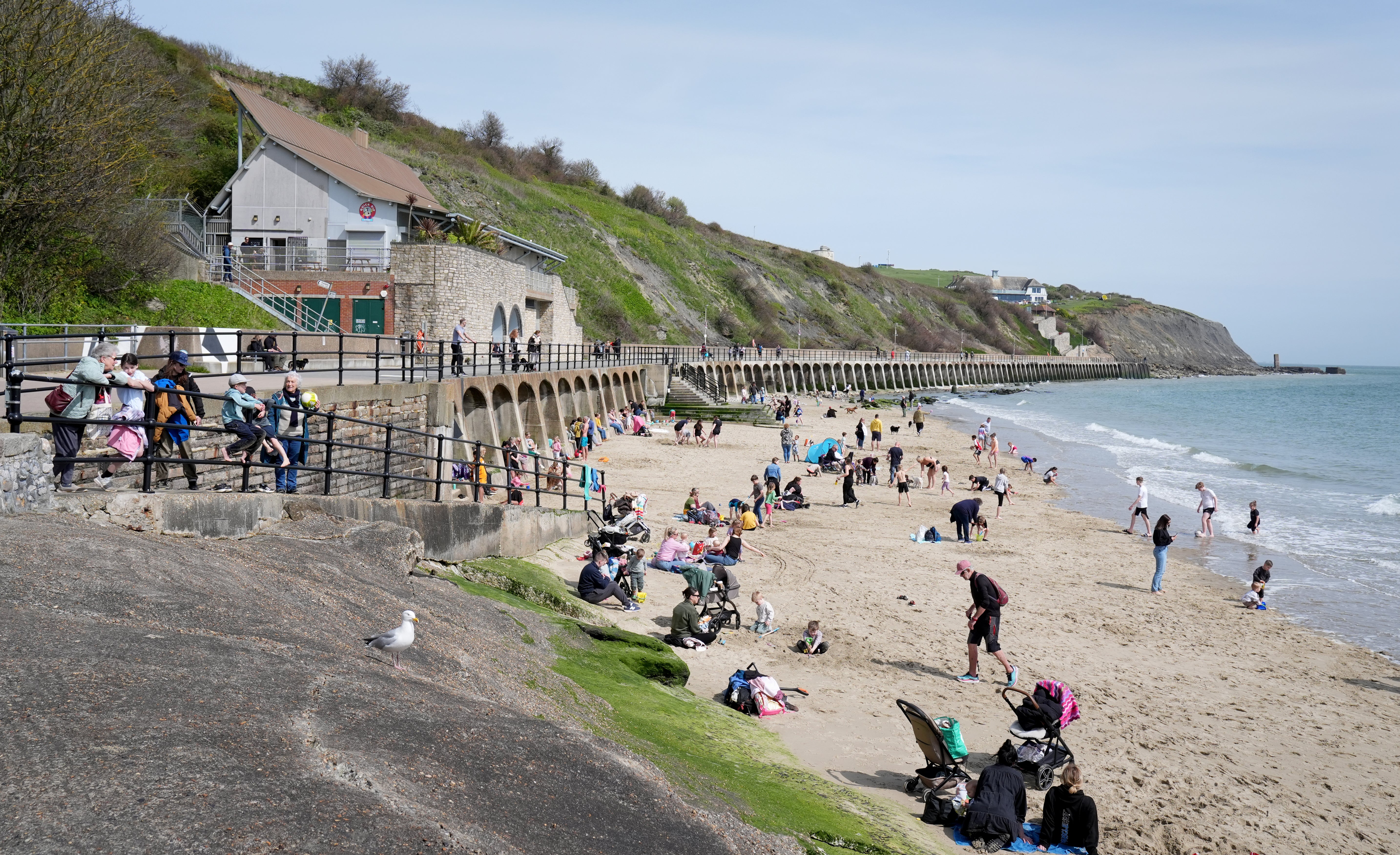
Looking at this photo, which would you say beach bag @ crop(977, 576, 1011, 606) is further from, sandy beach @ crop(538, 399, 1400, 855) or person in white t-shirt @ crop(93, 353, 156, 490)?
person in white t-shirt @ crop(93, 353, 156, 490)

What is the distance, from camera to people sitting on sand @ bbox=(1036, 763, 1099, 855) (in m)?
7.11

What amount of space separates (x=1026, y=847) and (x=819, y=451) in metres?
22.8

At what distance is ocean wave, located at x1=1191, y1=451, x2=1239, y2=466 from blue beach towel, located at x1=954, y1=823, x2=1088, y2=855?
32.4 metres

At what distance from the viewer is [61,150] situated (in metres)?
19.1

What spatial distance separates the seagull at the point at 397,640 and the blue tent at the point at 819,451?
2398 centimetres

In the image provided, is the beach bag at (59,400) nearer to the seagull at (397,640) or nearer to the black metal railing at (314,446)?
the black metal railing at (314,446)

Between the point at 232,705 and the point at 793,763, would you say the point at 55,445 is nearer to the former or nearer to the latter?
the point at 232,705

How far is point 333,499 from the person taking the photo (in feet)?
28.7

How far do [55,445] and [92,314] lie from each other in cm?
1729

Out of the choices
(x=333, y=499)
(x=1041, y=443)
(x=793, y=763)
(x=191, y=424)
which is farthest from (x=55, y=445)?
(x=1041, y=443)

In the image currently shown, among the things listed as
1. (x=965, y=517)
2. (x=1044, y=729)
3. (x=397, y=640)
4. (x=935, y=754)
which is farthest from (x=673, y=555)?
(x=397, y=640)

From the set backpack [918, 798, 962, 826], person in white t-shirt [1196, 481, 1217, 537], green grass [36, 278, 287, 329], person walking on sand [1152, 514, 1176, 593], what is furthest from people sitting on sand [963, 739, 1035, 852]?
green grass [36, 278, 287, 329]

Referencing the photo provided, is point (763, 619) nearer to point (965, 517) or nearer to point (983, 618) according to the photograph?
point (983, 618)

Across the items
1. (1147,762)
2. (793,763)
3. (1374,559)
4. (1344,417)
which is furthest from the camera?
(1344,417)
